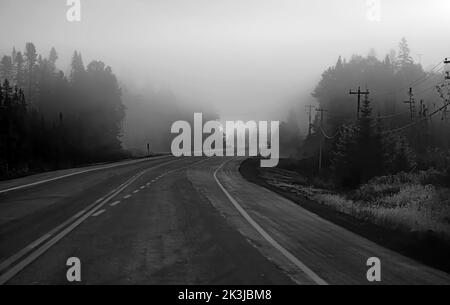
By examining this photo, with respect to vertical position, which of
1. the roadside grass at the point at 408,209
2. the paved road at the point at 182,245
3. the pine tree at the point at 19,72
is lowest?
the roadside grass at the point at 408,209

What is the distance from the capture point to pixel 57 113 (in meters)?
98.4

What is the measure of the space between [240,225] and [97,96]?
294 ft

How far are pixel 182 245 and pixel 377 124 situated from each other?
140 ft

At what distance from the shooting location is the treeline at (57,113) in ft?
222

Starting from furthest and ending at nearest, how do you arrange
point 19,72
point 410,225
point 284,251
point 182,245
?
point 19,72 < point 410,225 < point 182,245 < point 284,251

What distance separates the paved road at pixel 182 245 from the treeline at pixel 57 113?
48089 mm

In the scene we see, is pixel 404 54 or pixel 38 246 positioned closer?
pixel 38 246

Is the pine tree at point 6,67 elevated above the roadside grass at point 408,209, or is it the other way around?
the pine tree at point 6,67

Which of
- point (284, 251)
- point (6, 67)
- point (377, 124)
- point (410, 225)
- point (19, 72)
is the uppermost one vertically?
A: point (6, 67)

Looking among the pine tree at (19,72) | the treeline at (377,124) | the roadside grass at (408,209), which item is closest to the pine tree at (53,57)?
the pine tree at (19,72)

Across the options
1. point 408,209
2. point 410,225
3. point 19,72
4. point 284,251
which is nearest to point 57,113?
point 19,72

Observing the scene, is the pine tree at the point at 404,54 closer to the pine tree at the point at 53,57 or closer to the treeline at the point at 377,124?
the treeline at the point at 377,124

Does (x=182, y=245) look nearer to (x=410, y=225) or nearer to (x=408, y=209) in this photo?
(x=410, y=225)

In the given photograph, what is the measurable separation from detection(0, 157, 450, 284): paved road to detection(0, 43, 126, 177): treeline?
158 feet
